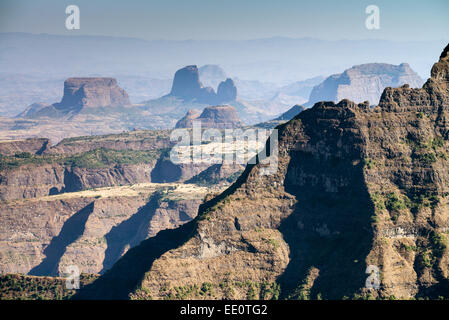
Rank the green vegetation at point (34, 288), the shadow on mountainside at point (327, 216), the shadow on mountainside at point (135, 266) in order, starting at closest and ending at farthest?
the shadow on mountainside at point (327, 216)
the shadow on mountainside at point (135, 266)
the green vegetation at point (34, 288)

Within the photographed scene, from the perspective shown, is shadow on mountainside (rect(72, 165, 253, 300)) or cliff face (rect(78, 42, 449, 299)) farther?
shadow on mountainside (rect(72, 165, 253, 300))

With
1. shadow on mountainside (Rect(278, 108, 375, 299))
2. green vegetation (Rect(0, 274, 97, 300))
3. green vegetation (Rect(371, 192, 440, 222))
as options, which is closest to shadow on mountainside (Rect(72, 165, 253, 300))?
green vegetation (Rect(0, 274, 97, 300))

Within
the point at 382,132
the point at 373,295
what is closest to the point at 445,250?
the point at 373,295

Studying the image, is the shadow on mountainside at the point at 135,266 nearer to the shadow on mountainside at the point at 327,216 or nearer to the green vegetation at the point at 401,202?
the shadow on mountainside at the point at 327,216

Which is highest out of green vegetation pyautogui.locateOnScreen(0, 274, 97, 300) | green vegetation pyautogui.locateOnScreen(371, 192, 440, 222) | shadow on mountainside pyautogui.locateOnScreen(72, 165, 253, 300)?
green vegetation pyautogui.locateOnScreen(371, 192, 440, 222)

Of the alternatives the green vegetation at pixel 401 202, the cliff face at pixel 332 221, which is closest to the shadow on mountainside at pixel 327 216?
the cliff face at pixel 332 221

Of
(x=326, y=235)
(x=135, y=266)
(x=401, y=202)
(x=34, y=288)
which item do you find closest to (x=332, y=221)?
(x=326, y=235)

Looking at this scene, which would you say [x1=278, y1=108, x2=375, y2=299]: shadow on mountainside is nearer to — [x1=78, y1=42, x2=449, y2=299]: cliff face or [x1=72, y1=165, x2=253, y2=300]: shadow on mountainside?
[x1=78, y1=42, x2=449, y2=299]: cliff face
